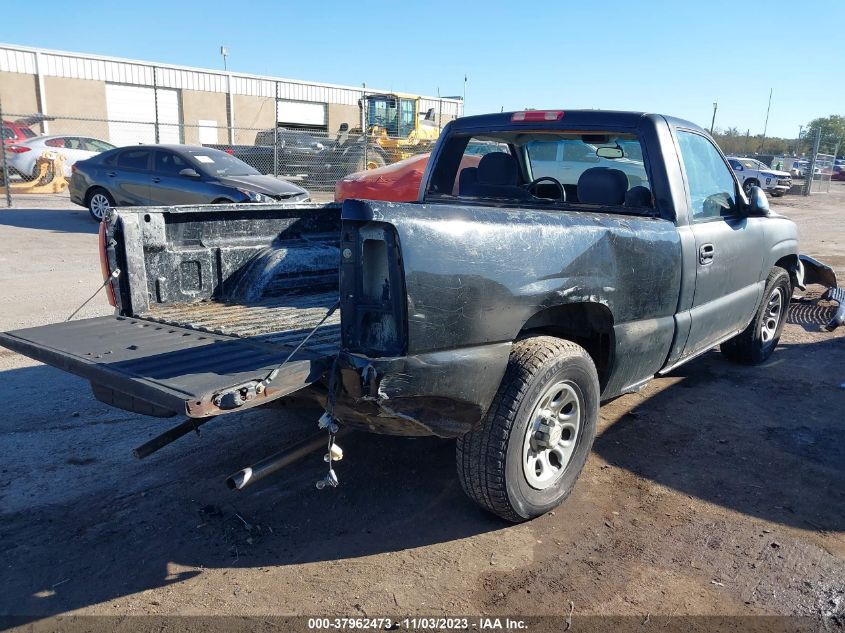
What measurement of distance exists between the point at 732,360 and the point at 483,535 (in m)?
3.75

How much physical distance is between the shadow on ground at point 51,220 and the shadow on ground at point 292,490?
361 inches

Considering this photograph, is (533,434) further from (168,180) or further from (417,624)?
(168,180)

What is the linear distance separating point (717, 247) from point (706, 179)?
52cm

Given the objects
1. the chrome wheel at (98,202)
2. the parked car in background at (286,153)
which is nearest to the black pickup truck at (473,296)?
the chrome wheel at (98,202)

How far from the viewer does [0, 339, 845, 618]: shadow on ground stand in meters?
3.05

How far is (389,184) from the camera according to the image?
11.6m

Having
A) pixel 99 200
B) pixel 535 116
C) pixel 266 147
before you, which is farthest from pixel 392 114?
pixel 535 116

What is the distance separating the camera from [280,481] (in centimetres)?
379

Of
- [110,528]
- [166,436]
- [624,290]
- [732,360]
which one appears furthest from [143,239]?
[732,360]

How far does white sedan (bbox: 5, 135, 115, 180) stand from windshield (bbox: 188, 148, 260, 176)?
7902mm

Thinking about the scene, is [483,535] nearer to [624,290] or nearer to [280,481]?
[280,481]

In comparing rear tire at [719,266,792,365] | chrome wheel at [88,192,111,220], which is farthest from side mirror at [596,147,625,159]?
chrome wheel at [88,192,111,220]

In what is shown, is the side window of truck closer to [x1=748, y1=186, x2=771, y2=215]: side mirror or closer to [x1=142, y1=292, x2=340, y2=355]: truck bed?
[x1=748, y1=186, x2=771, y2=215]: side mirror

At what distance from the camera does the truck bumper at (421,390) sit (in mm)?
2617
